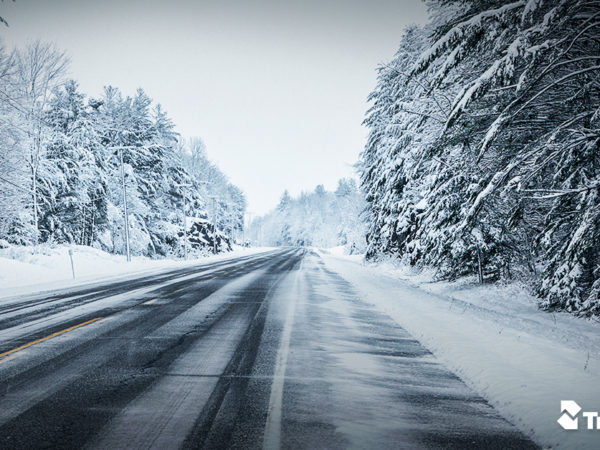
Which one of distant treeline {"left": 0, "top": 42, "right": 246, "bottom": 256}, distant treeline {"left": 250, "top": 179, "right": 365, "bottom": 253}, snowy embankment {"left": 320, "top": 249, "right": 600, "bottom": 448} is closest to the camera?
snowy embankment {"left": 320, "top": 249, "right": 600, "bottom": 448}

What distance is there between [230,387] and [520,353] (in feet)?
14.5

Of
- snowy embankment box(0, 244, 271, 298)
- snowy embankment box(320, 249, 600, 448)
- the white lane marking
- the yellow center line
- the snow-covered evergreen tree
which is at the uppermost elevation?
the snow-covered evergreen tree

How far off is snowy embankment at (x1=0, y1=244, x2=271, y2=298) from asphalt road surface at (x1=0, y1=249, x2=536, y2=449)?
28.9 ft

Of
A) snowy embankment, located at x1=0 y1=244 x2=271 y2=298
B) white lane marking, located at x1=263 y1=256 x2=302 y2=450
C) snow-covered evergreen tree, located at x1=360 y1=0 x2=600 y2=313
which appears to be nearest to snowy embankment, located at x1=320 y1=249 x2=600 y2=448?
snow-covered evergreen tree, located at x1=360 y1=0 x2=600 y2=313

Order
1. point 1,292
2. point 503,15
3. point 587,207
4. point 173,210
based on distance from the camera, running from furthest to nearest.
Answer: point 173,210 < point 1,292 < point 587,207 < point 503,15

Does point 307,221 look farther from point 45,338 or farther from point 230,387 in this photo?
point 230,387

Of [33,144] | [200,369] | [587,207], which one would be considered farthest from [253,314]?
[33,144]

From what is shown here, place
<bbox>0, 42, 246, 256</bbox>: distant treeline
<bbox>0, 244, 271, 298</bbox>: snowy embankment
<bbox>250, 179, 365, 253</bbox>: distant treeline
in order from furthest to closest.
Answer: <bbox>250, 179, 365, 253</bbox>: distant treeline → <bbox>0, 42, 246, 256</bbox>: distant treeline → <bbox>0, 244, 271, 298</bbox>: snowy embankment

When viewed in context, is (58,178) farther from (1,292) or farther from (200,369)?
(200,369)

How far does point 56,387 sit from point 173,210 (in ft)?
133

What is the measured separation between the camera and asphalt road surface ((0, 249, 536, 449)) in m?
3.16

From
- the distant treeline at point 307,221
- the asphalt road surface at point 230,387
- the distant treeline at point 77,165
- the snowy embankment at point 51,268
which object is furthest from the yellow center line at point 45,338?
the distant treeline at point 307,221

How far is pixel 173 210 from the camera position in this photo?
140 ft

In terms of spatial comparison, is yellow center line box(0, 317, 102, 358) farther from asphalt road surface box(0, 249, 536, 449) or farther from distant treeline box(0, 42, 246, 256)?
distant treeline box(0, 42, 246, 256)
